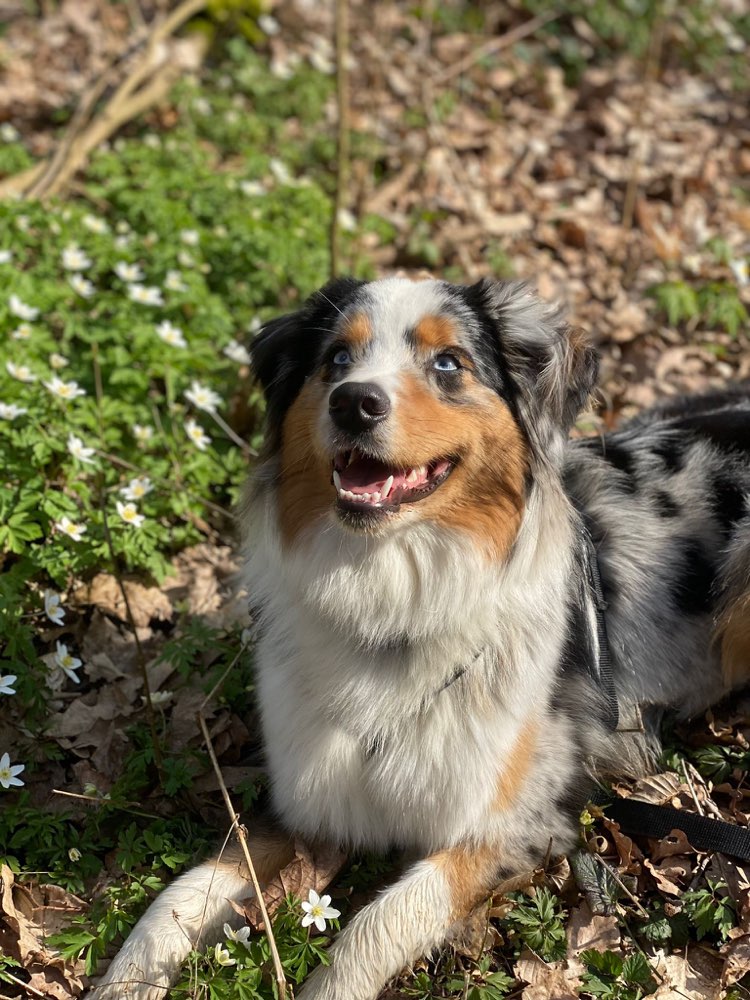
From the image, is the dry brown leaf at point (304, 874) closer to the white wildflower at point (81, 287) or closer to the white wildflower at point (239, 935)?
the white wildflower at point (239, 935)

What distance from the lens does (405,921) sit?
340 centimetres

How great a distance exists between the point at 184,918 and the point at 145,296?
3503 mm

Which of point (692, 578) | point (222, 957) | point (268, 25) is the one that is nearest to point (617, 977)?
point (222, 957)

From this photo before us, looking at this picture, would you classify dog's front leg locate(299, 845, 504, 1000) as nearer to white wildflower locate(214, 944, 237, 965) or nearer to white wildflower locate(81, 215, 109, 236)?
white wildflower locate(214, 944, 237, 965)

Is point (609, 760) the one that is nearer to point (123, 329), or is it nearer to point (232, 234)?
point (123, 329)

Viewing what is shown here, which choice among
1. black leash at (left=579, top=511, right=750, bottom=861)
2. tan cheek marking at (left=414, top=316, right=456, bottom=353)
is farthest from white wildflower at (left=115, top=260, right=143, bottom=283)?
black leash at (left=579, top=511, right=750, bottom=861)

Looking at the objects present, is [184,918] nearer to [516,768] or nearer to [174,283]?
[516,768]


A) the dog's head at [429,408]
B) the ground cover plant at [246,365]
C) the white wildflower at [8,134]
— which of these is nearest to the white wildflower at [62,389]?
the ground cover plant at [246,365]

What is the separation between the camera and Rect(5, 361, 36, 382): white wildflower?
4867 mm

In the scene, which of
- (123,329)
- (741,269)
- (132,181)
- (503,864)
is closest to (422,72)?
(132,181)

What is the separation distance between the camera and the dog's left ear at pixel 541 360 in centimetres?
359

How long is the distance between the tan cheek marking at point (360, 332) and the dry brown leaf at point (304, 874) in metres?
1.86

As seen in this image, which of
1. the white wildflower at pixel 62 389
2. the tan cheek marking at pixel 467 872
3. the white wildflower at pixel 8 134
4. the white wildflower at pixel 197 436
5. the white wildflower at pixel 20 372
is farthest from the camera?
the white wildflower at pixel 8 134

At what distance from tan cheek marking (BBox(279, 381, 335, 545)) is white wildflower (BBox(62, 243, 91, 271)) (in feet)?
8.73
